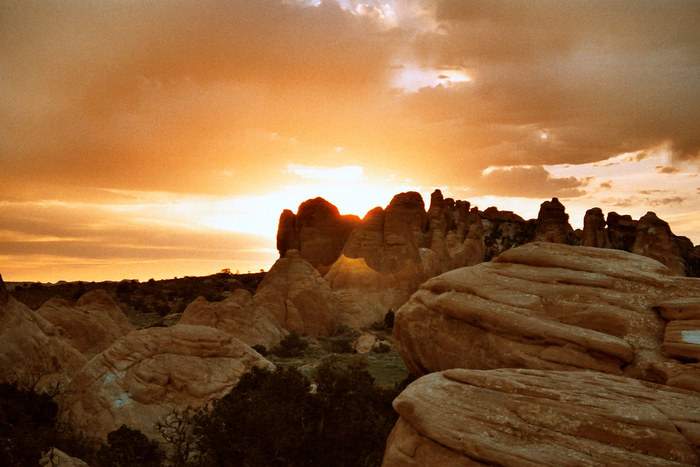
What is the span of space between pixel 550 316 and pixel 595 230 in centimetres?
7853

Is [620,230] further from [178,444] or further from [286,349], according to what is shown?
[178,444]

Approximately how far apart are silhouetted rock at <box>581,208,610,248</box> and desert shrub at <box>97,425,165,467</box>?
82.1 m

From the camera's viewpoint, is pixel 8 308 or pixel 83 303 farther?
pixel 83 303

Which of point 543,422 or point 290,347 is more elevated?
point 543,422

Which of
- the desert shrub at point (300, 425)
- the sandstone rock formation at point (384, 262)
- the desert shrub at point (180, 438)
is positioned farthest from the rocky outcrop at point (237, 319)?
the desert shrub at point (300, 425)

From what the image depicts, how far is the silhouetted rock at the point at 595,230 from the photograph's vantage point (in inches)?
3442

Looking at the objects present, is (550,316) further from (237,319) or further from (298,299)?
(298,299)

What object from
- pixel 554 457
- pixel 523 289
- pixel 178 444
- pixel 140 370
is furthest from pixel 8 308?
pixel 554 457

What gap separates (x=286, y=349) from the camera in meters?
41.9

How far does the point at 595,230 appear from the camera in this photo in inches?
3460

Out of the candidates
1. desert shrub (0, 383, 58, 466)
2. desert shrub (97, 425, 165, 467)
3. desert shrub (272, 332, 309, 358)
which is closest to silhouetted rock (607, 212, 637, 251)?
desert shrub (272, 332, 309, 358)

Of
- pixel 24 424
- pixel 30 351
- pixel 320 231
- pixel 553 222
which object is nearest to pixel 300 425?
pixel 24 424

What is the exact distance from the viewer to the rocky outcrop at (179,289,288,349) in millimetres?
40625

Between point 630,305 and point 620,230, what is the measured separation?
298 ft
